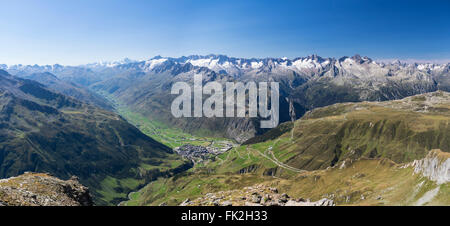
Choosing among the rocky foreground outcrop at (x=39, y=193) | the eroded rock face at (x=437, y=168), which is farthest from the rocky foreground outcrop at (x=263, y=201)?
the eroded rock face at (x=437, y=168)

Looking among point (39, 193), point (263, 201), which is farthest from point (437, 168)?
point (39, 193)

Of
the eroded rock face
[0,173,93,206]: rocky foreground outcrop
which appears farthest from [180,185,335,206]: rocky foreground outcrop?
the eroded rock face

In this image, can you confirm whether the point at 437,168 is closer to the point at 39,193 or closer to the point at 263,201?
the point at 263,201

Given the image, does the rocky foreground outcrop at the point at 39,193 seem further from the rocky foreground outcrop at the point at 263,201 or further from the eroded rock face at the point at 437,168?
the eroded rock face at the point at 437,168

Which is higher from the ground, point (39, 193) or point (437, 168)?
point (437, 168)
